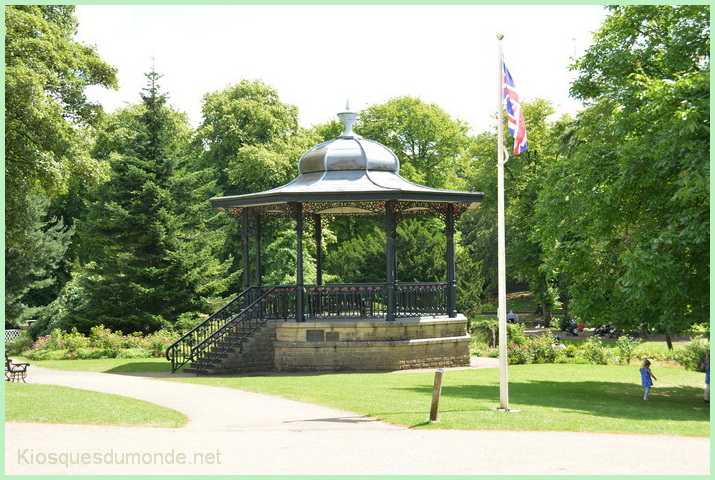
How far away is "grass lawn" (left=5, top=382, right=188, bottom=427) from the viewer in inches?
577

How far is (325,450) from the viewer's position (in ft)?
39.3

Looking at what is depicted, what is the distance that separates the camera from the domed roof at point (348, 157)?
90.8ft

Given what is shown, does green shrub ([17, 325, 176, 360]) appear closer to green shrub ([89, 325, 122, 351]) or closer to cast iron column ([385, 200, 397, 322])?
green shrub ([89, 325, 122, 351])

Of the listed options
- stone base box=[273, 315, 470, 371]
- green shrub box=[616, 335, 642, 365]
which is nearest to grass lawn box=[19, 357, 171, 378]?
stone base box=[273, 315, 470, 371]

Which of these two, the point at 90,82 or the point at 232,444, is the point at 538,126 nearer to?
the point at 90,82

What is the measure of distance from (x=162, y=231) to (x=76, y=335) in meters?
6.31

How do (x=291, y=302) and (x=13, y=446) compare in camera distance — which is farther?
(x=291, y=302)

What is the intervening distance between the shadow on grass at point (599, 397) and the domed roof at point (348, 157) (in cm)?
890

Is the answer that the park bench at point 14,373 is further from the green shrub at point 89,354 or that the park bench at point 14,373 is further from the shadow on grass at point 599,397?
the shadow on grass at point 599,397

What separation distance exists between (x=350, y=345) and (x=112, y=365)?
28.1 ft

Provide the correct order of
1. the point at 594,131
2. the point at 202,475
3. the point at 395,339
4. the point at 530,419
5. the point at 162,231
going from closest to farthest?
1. the point at 202,475
2. the point at 530,419
3. the point at 594,131
4. the point at 395,339
5. the point at 162,231

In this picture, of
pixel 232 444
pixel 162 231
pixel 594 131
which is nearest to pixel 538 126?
pixel 162 231

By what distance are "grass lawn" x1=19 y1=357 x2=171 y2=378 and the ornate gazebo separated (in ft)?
3.83

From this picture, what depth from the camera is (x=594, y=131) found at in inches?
957
